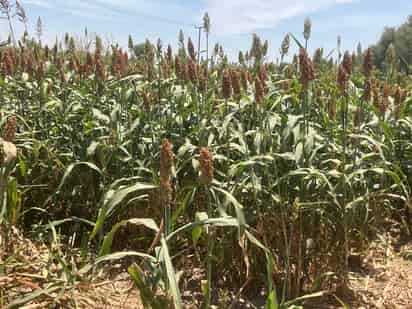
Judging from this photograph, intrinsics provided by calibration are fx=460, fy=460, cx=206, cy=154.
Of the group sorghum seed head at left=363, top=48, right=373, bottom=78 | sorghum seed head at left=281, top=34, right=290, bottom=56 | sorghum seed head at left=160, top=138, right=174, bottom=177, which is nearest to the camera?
sorghum seed head at left=160, top=138, right=174, bottom=177

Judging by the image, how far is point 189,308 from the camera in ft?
6.56

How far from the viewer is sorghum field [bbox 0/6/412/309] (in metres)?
1.89

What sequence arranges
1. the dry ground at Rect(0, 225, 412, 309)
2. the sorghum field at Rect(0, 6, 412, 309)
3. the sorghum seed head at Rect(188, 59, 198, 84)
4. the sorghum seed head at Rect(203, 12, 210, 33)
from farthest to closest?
the sorghum seed head at Rect(203, 12, 210, 33) → the sorghum seed head at Rect(188, 59, 198, 84) → the sorghum field at Rect(0, 6, 412, 309) → the dry ground at Rect(0, 225, 412, 309)

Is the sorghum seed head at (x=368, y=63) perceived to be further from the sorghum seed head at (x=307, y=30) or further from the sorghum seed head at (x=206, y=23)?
the sorghum seed head at (x=206, y=23)

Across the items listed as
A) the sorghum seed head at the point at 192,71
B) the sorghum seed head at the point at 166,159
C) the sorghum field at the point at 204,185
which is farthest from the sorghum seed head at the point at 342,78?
the sorghum seed head at the point at 166,159

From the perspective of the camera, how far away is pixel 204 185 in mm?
1540

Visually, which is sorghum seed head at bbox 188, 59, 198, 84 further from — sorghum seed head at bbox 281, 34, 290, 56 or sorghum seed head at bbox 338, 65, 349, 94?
sorghum seed head at bbox 281, 34, 290, 56

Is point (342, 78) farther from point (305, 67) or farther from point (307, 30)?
point (307, 30)

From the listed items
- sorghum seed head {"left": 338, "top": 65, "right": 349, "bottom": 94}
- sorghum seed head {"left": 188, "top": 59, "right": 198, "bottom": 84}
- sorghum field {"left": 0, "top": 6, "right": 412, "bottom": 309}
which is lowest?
sorghum field {"left": 0, "top": 6, "right": 412, "bottom": 309}

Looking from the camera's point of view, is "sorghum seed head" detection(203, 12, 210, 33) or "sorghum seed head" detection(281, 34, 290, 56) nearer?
"sorghum seed head" detection(203, 12, 210, 33)

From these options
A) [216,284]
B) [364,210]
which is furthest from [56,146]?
[364,210]

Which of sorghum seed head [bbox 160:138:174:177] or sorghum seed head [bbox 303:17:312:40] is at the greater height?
sorghum seed head [bbox 303:17:312:40]

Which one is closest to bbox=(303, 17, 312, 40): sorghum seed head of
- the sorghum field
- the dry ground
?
the sorghum field

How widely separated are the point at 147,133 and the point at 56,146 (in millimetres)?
549
